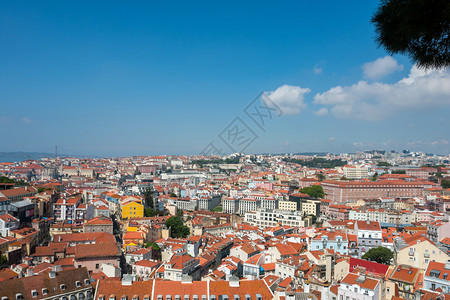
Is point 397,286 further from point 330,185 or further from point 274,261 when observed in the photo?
point 330,185

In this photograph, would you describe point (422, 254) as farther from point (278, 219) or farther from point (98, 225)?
point (98, 225)

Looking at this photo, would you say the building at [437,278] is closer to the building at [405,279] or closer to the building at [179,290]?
the building at [405,279]

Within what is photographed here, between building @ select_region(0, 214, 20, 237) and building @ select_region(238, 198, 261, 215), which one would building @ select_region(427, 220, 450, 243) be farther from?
building @ select_region(0, 214, 20, 237)

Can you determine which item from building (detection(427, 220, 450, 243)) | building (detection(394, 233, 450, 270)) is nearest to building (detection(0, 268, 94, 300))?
building (detection(394, 233, 450, 270))

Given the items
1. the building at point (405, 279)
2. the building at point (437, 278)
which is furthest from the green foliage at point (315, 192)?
the building at point (437, 278)

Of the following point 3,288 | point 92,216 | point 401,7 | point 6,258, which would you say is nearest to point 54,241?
point 6,258
